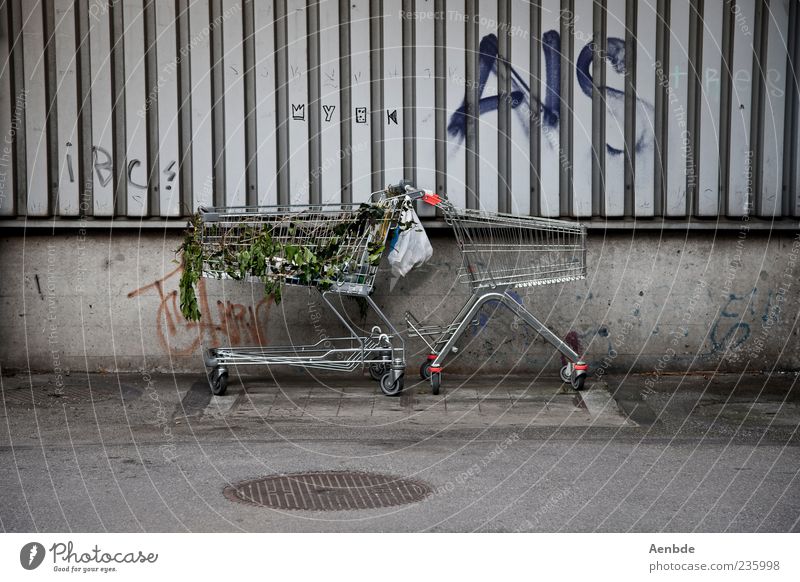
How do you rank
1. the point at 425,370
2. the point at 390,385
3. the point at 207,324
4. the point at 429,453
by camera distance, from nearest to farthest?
1. the point at 429,453
2. the point at 390,385
3. the point at 425,370
4. the point at 207,324

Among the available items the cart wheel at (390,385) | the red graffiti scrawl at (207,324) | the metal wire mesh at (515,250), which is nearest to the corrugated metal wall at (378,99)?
the metal wire mesh at (515,250)

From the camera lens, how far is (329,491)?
20.6 ft

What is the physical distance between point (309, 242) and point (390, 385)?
1369 mm

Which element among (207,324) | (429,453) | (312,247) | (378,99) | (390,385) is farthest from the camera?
(207,324)

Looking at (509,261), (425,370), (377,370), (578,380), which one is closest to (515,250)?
(509,261)

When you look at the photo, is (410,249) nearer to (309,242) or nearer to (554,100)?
(309,242)

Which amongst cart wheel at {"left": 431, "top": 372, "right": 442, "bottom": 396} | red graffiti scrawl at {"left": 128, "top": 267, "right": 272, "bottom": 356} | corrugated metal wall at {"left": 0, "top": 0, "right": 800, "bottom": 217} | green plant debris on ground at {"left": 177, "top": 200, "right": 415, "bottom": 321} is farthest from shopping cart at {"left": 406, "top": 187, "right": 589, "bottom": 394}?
red graffiti scrawl at {"left": 128, "top": 267, "right": 272, "bottom": 356}

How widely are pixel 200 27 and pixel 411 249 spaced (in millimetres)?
2820

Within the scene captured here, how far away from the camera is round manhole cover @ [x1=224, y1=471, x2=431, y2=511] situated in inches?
238

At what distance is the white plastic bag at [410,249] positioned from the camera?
9.13m

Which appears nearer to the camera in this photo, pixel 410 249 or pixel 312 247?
pixel 312 247

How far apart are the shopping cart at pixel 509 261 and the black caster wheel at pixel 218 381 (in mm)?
1646

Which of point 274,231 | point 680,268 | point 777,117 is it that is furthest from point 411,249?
point 777,117

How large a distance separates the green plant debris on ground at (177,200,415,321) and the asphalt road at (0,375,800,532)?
1.06 m
